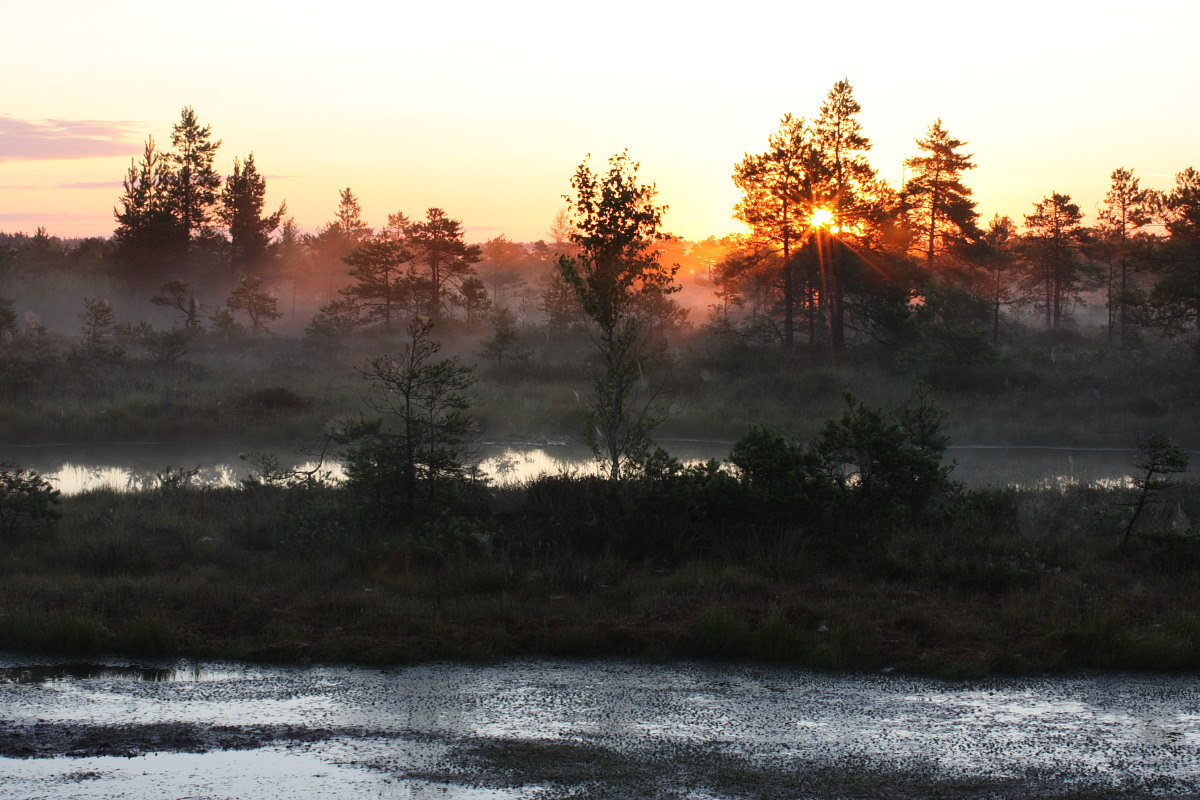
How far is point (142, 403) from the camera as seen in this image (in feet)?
90.2

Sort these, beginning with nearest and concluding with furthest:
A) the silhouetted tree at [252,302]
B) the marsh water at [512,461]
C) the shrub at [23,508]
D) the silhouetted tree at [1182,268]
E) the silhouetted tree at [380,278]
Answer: the shrub at [23,508] → the marsh water at [512,461] → the silhouetted tree at [1182,268] → the silhouetted tree at [380,278] → the silhouetted tree at [252,302]

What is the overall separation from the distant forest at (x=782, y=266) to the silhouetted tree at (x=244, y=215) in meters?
0.10

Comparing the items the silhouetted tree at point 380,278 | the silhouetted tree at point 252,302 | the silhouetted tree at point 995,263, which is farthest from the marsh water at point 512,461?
the silhouetted tree at point 252,302

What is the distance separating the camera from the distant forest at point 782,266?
35.1 m

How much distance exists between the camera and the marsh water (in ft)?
66.4

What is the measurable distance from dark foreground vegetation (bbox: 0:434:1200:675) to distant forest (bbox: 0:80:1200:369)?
5.86m

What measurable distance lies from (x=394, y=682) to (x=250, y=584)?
123 inches

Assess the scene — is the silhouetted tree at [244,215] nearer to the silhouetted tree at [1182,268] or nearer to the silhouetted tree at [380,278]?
the silhouetted tree at [380,278]

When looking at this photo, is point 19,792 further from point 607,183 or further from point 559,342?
point 559,342

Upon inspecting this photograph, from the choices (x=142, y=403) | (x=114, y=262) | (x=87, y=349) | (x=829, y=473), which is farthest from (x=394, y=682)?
(x=114, y=262)

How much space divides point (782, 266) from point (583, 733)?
108 ft

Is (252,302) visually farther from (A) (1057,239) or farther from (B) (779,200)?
(A) (1057,239)

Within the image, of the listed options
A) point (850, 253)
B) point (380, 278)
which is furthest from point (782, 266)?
point (380, 278)

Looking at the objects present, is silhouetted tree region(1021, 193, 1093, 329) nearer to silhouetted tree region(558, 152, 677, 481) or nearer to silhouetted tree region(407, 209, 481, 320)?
silhouetted tree region(407, 209, 481, 320)
